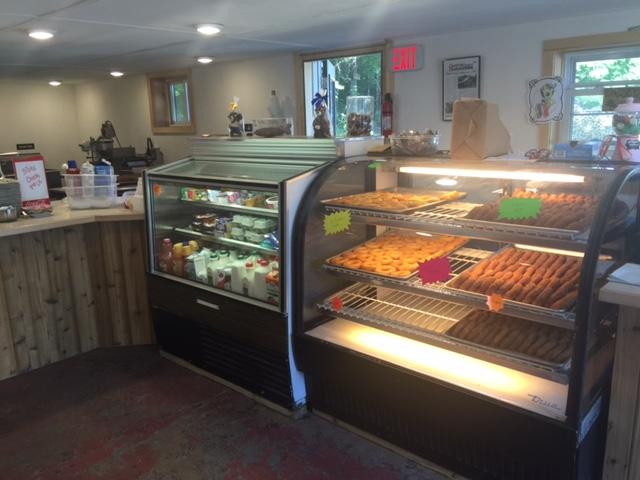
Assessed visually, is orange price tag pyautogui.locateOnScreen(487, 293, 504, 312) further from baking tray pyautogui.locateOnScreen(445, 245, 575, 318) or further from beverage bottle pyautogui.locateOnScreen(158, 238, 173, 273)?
beverage bottle pyautogui.locateOnScreen(158, 238, 173, 273)

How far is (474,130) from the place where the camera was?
2354 millimetres

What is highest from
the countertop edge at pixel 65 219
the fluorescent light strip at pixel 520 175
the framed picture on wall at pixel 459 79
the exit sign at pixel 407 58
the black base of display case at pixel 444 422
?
the exit sign at pixel 407 58

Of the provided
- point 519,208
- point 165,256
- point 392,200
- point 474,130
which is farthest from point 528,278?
point 165,256

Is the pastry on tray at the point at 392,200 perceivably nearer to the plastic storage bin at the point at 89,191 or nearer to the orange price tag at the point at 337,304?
the orange price tag at the point at 337,304

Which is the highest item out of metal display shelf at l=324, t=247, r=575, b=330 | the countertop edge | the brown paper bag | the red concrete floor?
the brown paper bag

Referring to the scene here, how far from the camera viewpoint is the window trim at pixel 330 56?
4977 mm

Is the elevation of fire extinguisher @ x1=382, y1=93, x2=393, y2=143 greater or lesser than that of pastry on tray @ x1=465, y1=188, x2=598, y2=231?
greater

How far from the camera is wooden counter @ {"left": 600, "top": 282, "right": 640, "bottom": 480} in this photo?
6.10 ft

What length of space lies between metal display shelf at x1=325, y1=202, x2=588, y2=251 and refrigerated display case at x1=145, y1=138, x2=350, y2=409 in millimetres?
375

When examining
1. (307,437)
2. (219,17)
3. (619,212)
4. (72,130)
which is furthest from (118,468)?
(72,130)

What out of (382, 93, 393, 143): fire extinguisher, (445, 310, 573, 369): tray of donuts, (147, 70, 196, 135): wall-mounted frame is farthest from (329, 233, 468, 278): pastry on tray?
(147, 70, 196, 135): wall-mounted frame

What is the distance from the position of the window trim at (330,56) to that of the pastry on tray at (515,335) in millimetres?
3205

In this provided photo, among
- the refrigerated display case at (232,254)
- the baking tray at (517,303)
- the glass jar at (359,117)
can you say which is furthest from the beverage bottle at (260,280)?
the baking tray at (517,303)

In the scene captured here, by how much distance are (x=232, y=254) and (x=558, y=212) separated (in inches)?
75.9
